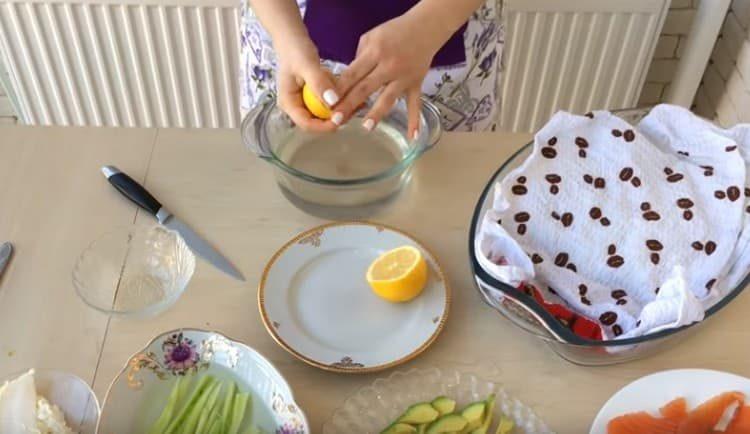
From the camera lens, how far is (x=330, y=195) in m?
0.92

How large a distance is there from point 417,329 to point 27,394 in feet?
1.28

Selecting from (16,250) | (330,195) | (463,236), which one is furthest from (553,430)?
(16,250)

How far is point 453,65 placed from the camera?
3.62 feet

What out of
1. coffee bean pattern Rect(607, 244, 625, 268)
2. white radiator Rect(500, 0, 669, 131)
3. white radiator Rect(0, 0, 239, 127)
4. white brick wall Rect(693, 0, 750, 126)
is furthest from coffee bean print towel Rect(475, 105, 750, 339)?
white radiator Rect(0, 0, 239, 127)

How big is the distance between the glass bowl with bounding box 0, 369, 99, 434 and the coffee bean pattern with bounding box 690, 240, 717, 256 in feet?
2.10

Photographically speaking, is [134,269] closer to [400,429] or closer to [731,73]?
[400,429]

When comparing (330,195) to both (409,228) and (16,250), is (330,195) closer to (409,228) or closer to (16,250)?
(409,228)

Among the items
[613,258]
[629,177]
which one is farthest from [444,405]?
[629,177]

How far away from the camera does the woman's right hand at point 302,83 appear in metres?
0.87

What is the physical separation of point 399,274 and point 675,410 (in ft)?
1.01

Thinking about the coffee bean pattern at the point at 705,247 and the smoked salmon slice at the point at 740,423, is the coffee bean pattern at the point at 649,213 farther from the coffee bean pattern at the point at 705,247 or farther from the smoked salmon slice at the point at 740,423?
the smoked salmon slice at the point at 740,423

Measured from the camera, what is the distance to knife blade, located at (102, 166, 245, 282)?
2.87ft

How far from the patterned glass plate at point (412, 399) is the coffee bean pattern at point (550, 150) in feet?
0.91

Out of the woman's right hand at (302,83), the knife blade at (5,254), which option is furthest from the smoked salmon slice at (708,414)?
the knife blade at (5,254)
